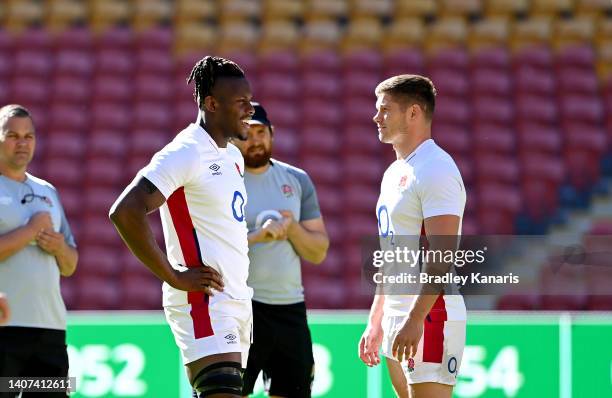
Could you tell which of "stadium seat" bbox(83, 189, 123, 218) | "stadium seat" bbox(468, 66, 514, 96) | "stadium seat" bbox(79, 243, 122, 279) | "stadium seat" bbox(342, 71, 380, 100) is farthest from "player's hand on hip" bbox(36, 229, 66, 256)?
"stadium seat" bbox(468, 66, 514, 96)

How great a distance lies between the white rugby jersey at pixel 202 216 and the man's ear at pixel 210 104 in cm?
9

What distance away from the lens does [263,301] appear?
5.27 metres

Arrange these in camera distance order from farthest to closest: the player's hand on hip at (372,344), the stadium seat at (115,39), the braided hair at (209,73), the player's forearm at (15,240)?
the stadium seat at (115,39) < the player's forearm at (15,240) < the player's hand on hip at (372,344) < the braided hair at (209,73)

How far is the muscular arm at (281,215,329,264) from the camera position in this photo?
17.5ft

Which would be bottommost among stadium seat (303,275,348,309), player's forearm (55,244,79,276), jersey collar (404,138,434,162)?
player's forearm (55,244,79,276)

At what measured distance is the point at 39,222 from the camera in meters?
5.06

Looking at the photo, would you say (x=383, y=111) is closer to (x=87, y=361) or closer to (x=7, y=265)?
(x=7, y=265)

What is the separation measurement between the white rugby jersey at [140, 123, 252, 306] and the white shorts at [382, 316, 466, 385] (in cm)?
75

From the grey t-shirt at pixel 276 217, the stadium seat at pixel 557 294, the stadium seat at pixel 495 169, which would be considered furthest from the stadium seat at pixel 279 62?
the grey t-shirt at pixel 276 217

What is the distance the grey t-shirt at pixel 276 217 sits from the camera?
17.4ft

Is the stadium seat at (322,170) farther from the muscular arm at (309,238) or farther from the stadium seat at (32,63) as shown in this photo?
the muscular arm at (309,238)

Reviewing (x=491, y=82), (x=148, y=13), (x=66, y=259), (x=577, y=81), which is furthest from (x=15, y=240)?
(x=577, y=81)

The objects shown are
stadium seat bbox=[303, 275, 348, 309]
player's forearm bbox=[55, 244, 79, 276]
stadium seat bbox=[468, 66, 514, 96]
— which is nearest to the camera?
player's forearm bbox=[55, 244, 79, 276]

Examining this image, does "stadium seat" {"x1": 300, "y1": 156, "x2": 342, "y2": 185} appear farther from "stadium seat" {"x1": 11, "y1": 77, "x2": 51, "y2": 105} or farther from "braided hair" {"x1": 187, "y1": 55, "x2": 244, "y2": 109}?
"braided hair" {"x1": 187, "y1": 55, "x2": 244, "y2": 109}
